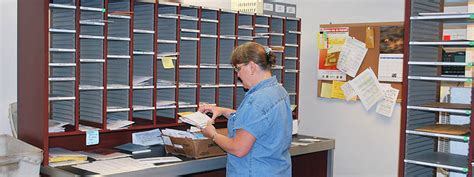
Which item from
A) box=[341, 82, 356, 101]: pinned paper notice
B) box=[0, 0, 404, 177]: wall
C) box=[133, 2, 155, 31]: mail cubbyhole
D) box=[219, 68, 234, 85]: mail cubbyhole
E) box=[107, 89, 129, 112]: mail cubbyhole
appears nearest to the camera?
box=[107, 89, 129, 112]: mail cubbyhole

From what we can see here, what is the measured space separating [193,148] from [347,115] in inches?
69.3

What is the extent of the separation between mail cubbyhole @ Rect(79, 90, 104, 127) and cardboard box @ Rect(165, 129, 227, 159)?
0.40 meters

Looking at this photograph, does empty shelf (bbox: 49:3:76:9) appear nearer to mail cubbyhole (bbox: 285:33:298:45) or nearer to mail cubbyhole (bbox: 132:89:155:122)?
mail cubbyhole (bbox: 132:89:155:122)

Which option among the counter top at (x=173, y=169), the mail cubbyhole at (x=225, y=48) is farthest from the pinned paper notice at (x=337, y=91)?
the mail cubbyhole at (x=225, y=48)

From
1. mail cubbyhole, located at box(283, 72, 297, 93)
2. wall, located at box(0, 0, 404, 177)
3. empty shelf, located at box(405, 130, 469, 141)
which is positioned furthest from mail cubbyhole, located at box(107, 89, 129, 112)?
empty shelf, located at box(405, 130, 469, 141)

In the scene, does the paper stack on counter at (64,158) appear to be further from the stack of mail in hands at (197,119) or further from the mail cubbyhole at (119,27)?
the mail cubbyhole at (119,27)

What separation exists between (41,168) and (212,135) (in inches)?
32.2

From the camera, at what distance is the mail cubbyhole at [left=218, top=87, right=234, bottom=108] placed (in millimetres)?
3381

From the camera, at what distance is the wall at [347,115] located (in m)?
3.86

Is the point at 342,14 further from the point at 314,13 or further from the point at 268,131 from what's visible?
the point at 268,131

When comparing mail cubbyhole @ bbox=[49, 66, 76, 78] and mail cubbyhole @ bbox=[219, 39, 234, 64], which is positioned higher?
mail cubbyhole @ bbox=[219, 39, 234, 64]

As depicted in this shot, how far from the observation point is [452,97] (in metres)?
2.41

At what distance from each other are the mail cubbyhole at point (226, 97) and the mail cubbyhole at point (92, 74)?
91 centimetres

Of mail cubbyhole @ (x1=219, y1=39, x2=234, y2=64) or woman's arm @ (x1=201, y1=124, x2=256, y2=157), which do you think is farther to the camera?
mail cubbyhole @ (x1=219, y1=39, x2=234, y2=64)
